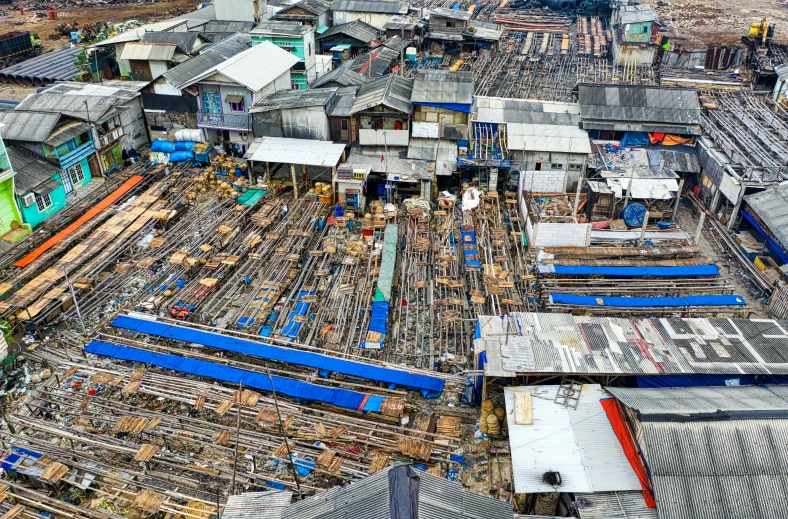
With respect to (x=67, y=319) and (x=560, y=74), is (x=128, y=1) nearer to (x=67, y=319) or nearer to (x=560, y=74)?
(x=560, y=74)

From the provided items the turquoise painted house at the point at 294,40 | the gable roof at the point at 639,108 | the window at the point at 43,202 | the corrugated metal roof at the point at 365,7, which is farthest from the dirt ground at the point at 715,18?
the window at the point at 43,202

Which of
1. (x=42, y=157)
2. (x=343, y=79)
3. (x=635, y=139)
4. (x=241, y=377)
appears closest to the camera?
(x=241, y=377)

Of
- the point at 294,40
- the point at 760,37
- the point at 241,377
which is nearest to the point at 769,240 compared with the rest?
the point at 241,377

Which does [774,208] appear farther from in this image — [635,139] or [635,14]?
[635,14]

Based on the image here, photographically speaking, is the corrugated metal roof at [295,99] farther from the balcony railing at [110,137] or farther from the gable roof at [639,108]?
Answer: the gable roof at [639,108]

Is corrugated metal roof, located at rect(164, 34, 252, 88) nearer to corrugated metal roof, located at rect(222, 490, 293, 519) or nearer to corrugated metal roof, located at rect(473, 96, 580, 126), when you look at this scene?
corrugated metal roof, located at rect(473, 96, 580, 126)

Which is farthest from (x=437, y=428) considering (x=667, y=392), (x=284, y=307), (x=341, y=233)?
(x=341, y=233)
